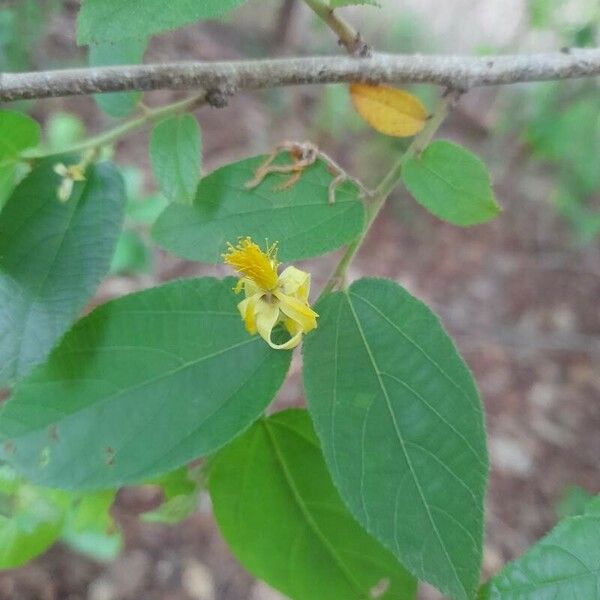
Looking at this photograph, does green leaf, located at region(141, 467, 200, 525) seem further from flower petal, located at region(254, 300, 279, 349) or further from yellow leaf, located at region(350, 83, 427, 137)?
yellow leaf, located at region(350, 83, 427, 137)

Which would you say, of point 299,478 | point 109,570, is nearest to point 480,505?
point 299,478

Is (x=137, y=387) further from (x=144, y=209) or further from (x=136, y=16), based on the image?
(x=144, y=209)

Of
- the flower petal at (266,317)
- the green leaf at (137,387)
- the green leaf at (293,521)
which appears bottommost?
the green leaf at (293,521)

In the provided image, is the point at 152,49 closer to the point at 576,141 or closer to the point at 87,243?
the point at 576,141

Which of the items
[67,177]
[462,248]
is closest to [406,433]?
[67,177]

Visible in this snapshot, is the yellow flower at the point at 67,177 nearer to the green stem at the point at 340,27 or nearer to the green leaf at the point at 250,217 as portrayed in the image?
the green leaf at the point at 250,217

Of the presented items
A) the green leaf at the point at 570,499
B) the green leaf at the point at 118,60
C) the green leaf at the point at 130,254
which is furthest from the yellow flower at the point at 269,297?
the green leaf at the point at 570,499
